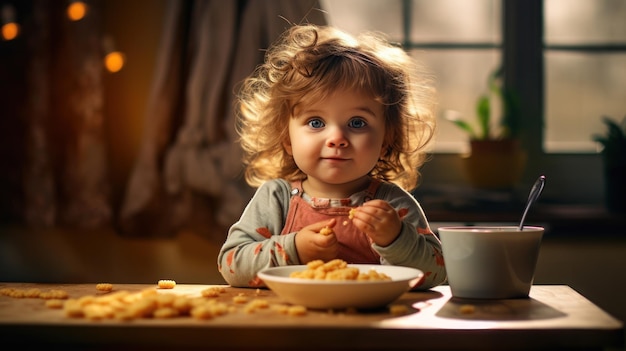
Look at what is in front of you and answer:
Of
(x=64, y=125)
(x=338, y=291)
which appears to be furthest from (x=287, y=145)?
(x=64, y=125)

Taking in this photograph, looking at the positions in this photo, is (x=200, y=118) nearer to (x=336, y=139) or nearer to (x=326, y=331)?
(x=336, y=139)

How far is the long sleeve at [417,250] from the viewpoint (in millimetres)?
1172

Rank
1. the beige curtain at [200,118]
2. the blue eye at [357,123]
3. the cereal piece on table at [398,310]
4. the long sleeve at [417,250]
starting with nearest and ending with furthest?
1. the cereal piece on table at [398,310]
2. the long sleeve at [417,250]
3. the blue eye at [357,123]
4. the beige curtain at [200,118]

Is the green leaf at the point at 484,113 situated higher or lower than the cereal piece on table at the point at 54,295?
higher

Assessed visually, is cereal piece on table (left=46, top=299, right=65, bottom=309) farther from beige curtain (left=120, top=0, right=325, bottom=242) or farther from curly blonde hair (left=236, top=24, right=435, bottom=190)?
beige curtain (left=120, top=0, right=325, bottom=242)

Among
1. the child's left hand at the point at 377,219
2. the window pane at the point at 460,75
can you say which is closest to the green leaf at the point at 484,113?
the window pane at the point at 460,75

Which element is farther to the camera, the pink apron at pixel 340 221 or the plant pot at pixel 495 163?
the plant pot at pixel 495 163

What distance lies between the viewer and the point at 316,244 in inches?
45.0

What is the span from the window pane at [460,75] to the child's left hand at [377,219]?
150 centimetres

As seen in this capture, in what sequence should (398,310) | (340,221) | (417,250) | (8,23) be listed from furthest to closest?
(8,23) → (340,221) → (417,250) → (398,310)

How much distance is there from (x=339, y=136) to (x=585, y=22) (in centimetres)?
166

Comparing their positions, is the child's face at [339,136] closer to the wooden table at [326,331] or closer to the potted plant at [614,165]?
the wooden table at [326,331]

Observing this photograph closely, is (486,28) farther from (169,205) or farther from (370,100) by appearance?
(370,100)

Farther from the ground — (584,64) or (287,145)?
(584,64)
